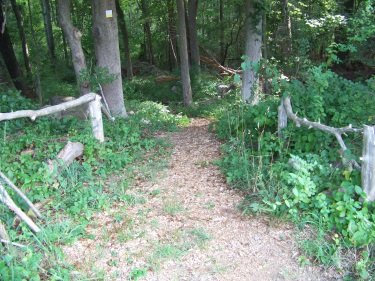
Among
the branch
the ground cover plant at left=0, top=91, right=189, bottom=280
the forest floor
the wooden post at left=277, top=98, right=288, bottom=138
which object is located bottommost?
the forest floor

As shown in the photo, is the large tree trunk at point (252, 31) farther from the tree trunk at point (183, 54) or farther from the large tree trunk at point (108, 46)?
the large tree trunk at point (108, 46)

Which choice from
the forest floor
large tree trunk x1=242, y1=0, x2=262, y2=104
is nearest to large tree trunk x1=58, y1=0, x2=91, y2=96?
the forest floor

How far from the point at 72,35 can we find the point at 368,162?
6.51 m

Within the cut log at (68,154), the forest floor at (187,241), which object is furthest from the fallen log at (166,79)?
the forest floor at (187,241)

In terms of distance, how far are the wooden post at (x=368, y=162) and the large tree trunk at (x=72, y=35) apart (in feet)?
19.8

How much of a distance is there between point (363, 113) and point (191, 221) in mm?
3181

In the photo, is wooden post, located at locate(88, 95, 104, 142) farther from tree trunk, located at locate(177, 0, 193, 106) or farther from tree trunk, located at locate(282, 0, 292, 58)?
Answer: tree trunk, located at locate(282, 0, 292, 58)

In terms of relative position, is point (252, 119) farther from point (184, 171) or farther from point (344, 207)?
point (344, 207)

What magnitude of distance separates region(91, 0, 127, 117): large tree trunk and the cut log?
2.51 m

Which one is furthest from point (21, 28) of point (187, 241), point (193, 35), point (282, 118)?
point (187, 241)

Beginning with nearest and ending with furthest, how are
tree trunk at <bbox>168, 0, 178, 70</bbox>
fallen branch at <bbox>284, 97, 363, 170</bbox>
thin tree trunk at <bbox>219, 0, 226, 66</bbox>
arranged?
1. fallen branch at <bbox>284, 97, 363, 170</bbox>
2. tree trunk at <bbox>168, 0, 178, 70</bbox>
3. thin tree trunk at <bbox>219, 0, 226, 66</bbox>

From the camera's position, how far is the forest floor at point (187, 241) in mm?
3648

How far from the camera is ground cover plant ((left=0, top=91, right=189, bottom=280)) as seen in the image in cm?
355

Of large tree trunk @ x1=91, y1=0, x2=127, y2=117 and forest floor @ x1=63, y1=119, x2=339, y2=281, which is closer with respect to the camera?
forest floor @ x1=63, y1=119, x2=339, y2=281
